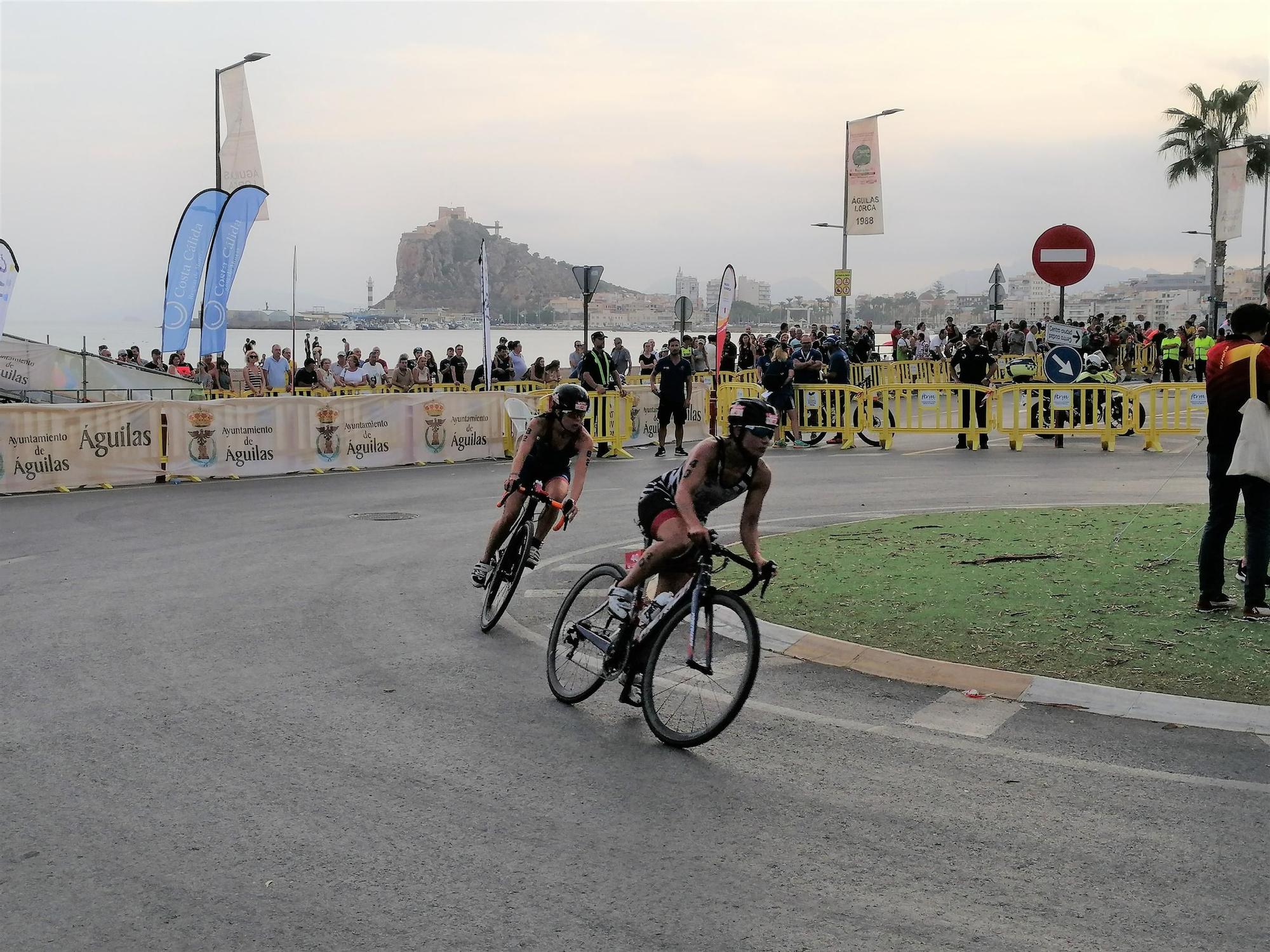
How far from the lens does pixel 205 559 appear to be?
473 inches

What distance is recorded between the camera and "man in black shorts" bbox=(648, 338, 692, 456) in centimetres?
2216

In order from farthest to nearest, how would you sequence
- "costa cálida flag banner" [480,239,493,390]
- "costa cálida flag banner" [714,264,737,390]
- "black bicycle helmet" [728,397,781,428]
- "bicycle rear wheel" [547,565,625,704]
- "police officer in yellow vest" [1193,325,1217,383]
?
A: "police officer in yellow vest" [1193,325,1217,383] < "costa cálida flag banner" [480,239,493,390] < "costa cálida flag banner" [714,264,737,390] < "bicycle rear wheel" [547,565,625,704] < "black bicycle helmet" [728,397,781,428]

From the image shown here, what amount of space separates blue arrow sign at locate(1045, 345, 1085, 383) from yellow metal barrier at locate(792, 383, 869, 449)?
197 inches

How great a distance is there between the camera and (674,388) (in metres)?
22.2

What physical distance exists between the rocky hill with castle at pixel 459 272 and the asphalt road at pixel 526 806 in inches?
4068

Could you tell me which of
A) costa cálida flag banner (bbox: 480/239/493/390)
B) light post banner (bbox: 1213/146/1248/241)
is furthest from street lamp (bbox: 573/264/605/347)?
light post banner (bbox: 1213/146/1248/241)

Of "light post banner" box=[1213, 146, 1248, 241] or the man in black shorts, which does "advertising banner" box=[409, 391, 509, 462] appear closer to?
the man in black shorts

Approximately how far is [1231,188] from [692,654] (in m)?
33.3

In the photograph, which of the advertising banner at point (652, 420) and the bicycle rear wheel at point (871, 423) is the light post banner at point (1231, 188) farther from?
the advertising banner at point (652, 420)

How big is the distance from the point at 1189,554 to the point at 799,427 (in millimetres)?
12949

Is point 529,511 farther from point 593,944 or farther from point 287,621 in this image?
point 593,944

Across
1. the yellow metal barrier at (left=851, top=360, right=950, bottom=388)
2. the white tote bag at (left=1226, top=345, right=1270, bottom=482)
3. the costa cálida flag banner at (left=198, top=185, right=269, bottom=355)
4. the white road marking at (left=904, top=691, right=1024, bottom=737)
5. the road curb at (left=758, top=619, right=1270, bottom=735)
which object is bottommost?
the white road marking at (left=904, top=691, right=1024, bottom=737)

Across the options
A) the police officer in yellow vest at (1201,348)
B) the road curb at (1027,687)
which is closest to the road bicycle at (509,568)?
the road curb at (1027,687)

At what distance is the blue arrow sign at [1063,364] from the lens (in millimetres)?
18703
